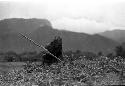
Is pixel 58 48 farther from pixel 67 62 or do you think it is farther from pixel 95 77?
pixel 95 77

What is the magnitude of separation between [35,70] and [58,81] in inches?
137

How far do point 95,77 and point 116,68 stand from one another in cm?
124

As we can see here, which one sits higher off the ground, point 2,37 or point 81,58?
point 81,58

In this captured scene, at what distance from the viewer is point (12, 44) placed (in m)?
198

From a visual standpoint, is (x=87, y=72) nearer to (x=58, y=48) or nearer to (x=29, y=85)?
(x=29, y=85)

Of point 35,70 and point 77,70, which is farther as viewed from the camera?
point 35,70

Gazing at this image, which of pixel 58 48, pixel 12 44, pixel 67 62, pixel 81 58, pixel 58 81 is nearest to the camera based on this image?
pixel 58 81

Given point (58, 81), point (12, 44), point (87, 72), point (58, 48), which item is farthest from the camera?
point (12, 44)

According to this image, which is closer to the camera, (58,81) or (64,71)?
(58,81)

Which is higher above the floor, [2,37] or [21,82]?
[21,82]

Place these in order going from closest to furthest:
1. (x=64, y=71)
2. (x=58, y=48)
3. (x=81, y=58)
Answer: (x=64, y=71) → (x=81, y=58) → (x=58, y=48)

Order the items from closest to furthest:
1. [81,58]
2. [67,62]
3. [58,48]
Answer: [67,62]
[81,58]
[58,48]

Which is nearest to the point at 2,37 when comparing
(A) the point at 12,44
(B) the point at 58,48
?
(A) the point at 12,44

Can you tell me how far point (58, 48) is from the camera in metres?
15.9
